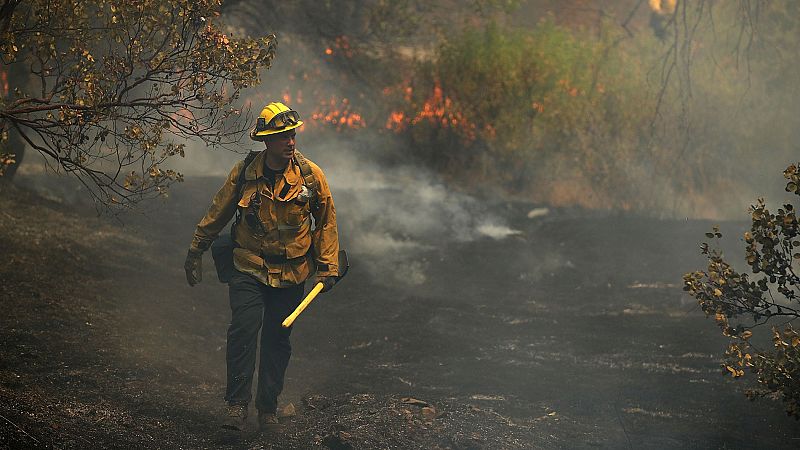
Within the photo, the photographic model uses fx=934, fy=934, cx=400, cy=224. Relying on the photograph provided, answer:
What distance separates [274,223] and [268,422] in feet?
4.20

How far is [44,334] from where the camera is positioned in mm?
6914

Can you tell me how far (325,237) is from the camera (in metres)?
6.12

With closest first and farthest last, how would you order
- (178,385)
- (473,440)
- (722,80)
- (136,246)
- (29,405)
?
(29,405), (473,440), (178,385), (136,246), (722,80)

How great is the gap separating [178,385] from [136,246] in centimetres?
429

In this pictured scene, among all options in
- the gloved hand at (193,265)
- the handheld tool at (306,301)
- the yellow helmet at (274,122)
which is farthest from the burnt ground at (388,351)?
the yellow helmet at (274,122)

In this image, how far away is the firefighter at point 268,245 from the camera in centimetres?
591

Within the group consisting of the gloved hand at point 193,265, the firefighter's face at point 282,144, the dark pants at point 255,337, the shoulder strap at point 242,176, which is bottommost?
the dark pants at point 255,337

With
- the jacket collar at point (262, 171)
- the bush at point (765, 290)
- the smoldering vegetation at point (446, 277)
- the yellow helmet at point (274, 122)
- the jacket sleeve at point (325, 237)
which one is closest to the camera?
the bush at point (765, 290)

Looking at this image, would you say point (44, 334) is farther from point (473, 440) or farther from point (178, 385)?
point (473, 440)

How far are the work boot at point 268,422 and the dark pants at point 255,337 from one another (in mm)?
33

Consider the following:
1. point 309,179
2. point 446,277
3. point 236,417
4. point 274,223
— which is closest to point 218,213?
point 274,223

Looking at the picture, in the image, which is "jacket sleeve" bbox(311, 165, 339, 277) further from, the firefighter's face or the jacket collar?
the firefighter's face

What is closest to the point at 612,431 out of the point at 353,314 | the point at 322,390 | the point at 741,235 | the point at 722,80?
the point at 322,390

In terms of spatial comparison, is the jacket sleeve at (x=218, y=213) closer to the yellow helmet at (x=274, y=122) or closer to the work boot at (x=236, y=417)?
the yellow helmet at (x=274, y=122)
